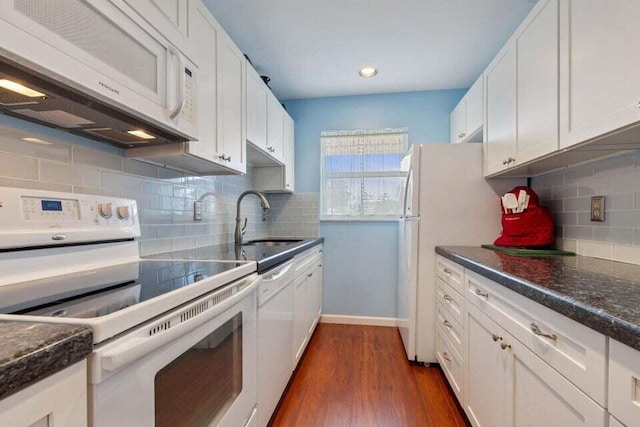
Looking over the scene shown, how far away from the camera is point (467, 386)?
1465 millimetres

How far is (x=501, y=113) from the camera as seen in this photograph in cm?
180

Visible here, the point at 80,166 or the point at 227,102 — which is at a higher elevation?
the point at 227,102

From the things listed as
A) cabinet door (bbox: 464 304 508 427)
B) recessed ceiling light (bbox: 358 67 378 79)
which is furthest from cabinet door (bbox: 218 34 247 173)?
cabinet door (bbox: 464 304 508 427)

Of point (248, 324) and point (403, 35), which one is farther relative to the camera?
point (403, 35)

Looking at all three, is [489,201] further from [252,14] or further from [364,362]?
[252,14]

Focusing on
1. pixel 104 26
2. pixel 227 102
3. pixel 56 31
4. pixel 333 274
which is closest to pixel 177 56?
pixel 104 26

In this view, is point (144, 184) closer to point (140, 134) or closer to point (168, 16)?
point (140, 134)

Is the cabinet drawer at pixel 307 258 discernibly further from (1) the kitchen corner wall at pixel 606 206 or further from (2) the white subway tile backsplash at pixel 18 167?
(1) the kitchen corner wall at pixel 606 206

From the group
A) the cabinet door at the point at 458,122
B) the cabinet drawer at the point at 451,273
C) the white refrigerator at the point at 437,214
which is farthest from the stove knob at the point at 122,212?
the cabinet door at the point at 458,122

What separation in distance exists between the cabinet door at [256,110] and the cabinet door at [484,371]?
65.9 inches

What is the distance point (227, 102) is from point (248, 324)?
3.94ft

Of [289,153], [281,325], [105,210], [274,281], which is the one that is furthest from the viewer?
[289,153]

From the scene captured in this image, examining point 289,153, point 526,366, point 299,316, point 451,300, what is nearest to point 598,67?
point 526,366

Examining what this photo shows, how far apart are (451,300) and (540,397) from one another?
0.91 m
